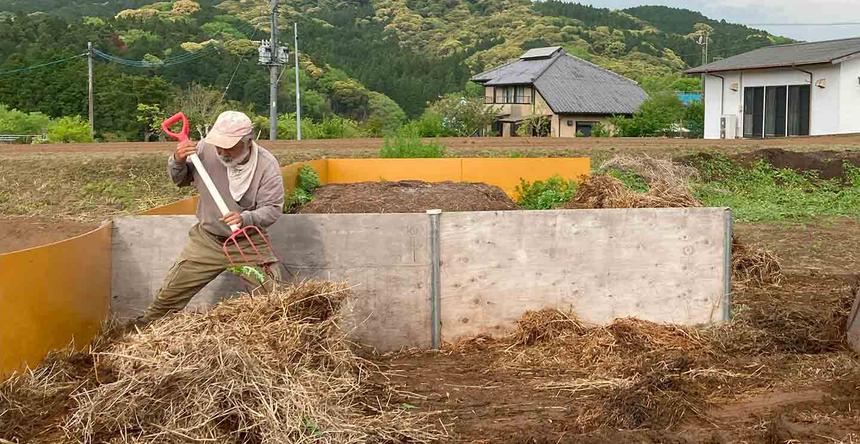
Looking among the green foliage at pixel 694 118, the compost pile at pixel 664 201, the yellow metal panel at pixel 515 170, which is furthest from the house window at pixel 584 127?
the compost pile at pixel 664 201

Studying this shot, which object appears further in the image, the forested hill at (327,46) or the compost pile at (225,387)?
the forested hill at (327,46)

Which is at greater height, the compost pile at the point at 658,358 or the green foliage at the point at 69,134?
the green foliage at the point at 69,134

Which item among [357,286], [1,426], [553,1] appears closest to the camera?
[1,426]

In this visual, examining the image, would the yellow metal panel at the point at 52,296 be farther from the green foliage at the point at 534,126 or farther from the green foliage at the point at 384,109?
the green foliage at the point at 384,109

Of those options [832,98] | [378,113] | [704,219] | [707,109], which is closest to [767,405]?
[704,219]

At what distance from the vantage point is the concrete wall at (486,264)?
714cm

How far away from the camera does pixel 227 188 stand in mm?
6422

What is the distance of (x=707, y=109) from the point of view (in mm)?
35094

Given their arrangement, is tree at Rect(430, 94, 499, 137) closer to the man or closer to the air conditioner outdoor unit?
the air conditioner outdoor unit

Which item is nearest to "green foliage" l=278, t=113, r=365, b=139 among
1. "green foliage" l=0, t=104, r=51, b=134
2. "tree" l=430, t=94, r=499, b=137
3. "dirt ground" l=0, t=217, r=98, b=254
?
"tree" l=430, t=94, r=499, b=137

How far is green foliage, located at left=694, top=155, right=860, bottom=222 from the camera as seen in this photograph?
1583cm

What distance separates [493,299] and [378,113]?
65137 millimetres

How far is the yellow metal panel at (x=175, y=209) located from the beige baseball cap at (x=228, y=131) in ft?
5.90

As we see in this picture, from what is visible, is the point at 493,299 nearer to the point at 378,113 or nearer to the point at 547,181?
the point at 547,181
